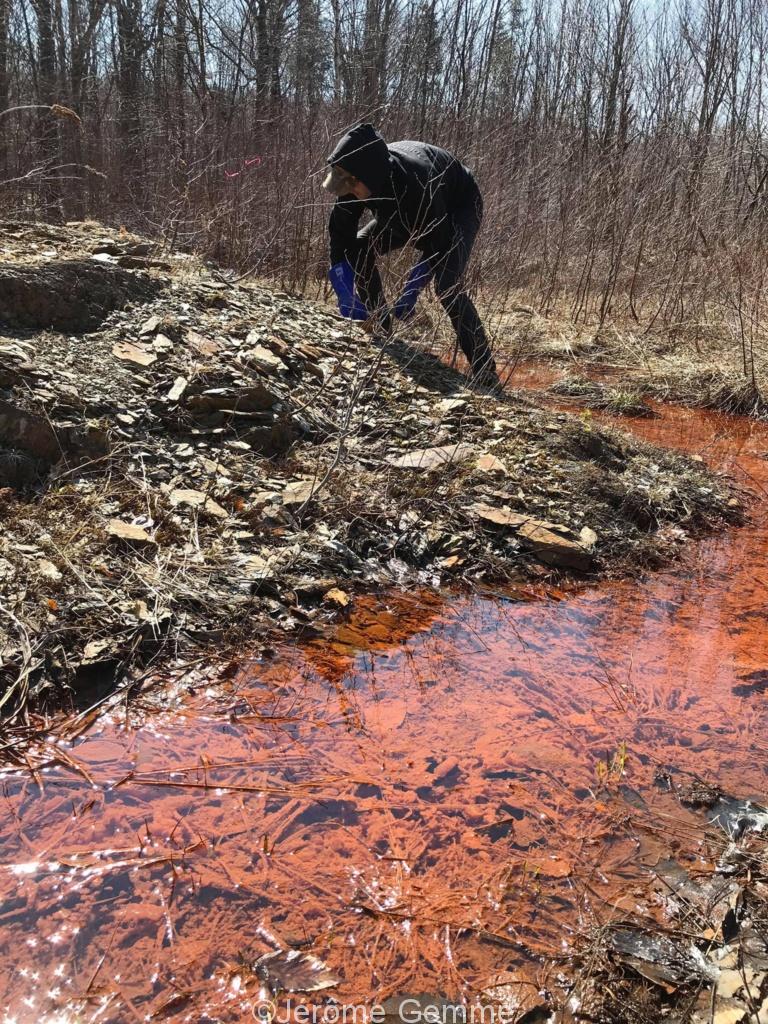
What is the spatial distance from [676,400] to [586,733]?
16.6 ft

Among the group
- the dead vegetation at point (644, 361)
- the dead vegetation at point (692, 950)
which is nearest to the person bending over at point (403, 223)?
the dead vegetation at point (644, 361)

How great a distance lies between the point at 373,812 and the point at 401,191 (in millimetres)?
3809

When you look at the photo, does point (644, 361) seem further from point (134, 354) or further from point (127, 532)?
point (127, 532)

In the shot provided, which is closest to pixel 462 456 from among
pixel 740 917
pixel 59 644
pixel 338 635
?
pixel 338 635

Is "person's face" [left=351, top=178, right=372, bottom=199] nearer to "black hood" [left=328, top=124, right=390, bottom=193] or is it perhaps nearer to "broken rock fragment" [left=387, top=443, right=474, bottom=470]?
"black hood" [left=328, top=124, right=390, bottom=193]

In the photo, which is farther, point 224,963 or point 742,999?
point 224,963

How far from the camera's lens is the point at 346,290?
528cm

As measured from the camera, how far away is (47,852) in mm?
1876

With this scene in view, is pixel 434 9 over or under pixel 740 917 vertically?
over

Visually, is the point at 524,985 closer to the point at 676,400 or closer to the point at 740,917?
the point at 740,917

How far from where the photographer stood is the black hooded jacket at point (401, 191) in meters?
4.50

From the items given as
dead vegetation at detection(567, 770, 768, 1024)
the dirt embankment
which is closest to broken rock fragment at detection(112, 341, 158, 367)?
the dirt embankment

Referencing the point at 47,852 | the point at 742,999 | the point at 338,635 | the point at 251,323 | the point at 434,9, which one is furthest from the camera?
the point at 434,9

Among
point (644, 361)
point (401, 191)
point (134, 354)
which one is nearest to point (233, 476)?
point (134, 354)
